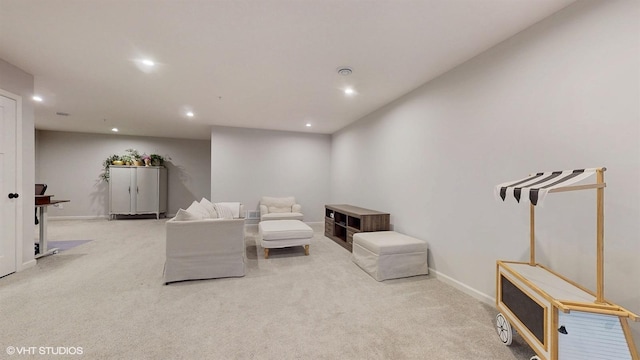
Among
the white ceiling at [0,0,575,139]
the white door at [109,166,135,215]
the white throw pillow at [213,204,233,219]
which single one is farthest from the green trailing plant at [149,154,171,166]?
the white throw pillow at [213,204,233,219]

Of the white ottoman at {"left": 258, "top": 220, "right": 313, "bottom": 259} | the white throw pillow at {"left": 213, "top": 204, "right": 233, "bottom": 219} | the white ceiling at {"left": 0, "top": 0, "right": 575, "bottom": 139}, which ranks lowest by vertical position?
the white ottoman at {"left": 258, "top": 220, "right": 313, "bottom": 259}

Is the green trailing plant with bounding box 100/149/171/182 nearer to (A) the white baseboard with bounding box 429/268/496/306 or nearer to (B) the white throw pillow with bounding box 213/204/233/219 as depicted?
(B) the white throw pillow with bounding box 213/204/233/219

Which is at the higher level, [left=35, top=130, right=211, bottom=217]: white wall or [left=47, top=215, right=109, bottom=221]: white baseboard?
[left=35, top=130, right=211, bottom=217]: white wall

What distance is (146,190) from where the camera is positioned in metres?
6.81

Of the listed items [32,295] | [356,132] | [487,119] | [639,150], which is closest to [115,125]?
[32,295]

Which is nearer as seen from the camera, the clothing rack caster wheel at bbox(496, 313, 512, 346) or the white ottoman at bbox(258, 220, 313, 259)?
the clothing rack caster wheel at bbox(496, 313, 512, 346)

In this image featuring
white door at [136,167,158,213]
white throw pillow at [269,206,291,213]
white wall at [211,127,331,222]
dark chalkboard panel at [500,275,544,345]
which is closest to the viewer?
dark chalkboard panel at [500,275,544,345]

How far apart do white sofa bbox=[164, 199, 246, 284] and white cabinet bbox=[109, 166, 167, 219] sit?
200 inches

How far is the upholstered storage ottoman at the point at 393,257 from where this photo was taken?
9.29ft

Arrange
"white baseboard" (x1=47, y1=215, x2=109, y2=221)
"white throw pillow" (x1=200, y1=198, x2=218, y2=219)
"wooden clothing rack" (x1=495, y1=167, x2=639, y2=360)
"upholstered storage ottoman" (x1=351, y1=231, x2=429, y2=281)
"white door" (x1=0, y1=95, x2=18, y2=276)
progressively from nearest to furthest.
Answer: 1. "wooden clothing rack" (x1=495, y1=167, x2=639, y2=360)
2. "white door" (x1=0, y1=95, x2=18, y2=276)
3. "upholstered storage ottoman" (x1=351, y1=231, x2=429, y2=281)
4. "white throw pillow" (x1=200, y1=198, x2=218, y2=219)
5. "white baseboard" (x1=47, y1=215, x2=109, y2=221)

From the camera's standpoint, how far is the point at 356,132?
513 cm

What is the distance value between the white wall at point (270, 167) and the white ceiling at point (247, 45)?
6.35ft

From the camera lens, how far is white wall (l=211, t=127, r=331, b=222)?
19.2 ft

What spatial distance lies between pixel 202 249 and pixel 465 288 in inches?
117
